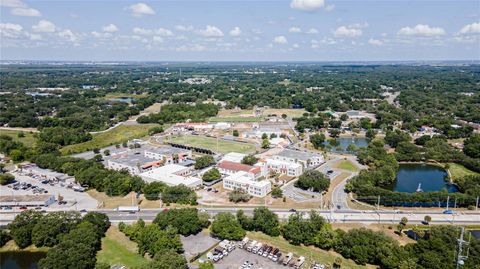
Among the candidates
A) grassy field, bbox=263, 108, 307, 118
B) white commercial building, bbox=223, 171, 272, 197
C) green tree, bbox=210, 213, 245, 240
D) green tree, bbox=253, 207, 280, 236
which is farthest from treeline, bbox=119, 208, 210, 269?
grassy field, bbox=263, 108, 307, 118

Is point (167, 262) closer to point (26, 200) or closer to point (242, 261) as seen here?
point (242, 261)

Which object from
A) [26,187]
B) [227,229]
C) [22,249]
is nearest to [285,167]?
[227,229]

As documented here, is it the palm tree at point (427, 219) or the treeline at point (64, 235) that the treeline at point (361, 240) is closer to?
the palm tree at point (427, 219)

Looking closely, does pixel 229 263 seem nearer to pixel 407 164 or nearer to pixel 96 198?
pixel 96 198

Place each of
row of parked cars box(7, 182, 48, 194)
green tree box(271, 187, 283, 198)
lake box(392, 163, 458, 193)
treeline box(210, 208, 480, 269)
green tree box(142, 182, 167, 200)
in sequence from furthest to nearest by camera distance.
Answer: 1. lake box(392, 163, 458, 193)
2. row of parked cars box(7, 182, 48, 194)
3. green tree box(271, 187, 283, 198)
4. green tree box(142, 182, 167, 200)
5. treeline box(210, 208, 480, 269)

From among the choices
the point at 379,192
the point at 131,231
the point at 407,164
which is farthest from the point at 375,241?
the point at 407,164

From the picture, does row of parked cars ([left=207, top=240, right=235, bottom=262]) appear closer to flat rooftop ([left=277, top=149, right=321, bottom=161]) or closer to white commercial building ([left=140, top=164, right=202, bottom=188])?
white commercial building ([left=140, top=164, right=202, bottom=188])

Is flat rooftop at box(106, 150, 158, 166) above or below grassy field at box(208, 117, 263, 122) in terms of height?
below
